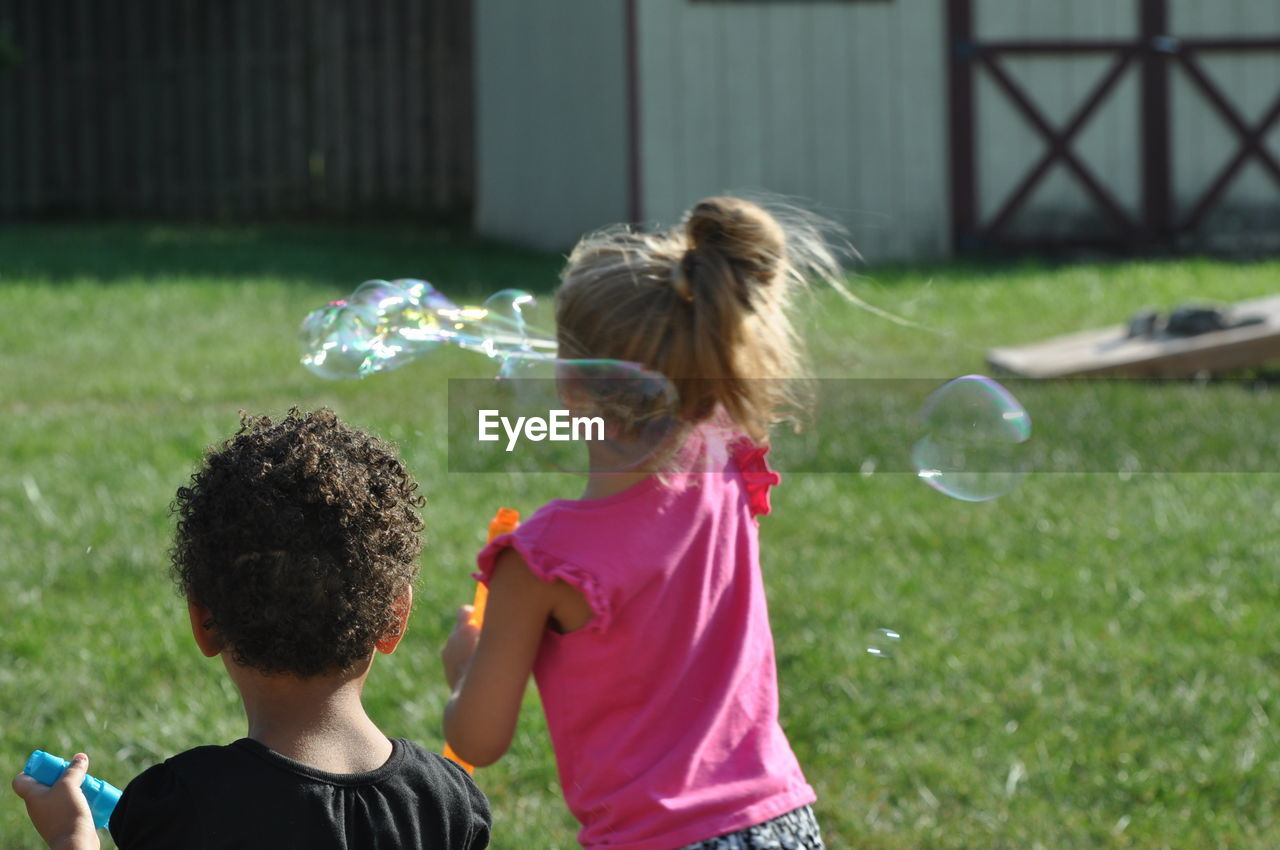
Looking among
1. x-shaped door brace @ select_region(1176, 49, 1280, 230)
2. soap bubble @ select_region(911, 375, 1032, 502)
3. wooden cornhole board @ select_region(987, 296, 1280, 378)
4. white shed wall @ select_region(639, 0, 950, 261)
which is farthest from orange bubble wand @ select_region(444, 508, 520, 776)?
x-shaped door brace @ select_region(1176, 49, 1280, 230)

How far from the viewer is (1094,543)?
4906 mm

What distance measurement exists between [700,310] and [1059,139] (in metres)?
10.1

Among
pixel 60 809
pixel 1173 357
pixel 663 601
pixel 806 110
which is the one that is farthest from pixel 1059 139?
pixel 60 809

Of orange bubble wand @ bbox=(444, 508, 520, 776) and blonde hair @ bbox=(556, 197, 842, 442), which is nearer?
blonde hair @ bbox=(556, 197, 842, 442)

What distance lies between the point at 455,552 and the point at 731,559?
2.74m

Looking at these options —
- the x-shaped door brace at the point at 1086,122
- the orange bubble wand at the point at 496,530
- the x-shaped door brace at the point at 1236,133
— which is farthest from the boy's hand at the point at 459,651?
the x-shaped door brace at the point at 1236,133

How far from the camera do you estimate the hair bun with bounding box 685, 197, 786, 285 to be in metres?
2.24

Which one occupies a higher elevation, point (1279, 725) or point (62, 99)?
point (62, 99)

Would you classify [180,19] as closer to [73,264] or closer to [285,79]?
[285,79]

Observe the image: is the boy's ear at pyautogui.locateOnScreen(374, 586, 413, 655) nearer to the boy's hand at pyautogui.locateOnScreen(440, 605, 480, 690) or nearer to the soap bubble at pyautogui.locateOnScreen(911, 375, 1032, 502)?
the boy's hand at pyautogui.locateOnScreen(440, 605, 480, 690)

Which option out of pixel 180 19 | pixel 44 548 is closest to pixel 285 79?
pixel 180 19

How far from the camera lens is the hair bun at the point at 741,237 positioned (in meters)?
2.24

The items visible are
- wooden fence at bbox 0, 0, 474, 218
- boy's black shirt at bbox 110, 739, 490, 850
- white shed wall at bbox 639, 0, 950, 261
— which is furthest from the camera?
wooden fence at bbox 0, 0, 474, 218

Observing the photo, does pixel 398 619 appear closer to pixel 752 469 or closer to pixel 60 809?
pixel 60 809
